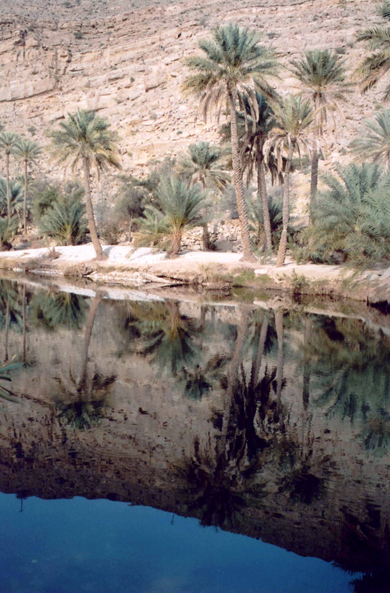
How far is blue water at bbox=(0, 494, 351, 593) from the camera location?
381cm

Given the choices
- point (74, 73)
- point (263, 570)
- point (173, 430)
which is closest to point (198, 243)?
point (173, 430)

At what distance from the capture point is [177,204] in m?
27.5

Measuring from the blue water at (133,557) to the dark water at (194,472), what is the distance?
0.05 ft

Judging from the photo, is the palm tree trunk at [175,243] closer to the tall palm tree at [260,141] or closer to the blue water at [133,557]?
the tall palm tree at [260,141]

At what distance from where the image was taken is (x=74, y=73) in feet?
233

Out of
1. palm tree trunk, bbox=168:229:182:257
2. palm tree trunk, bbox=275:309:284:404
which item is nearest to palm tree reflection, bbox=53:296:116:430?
palm tree trunk, bbox=275:309:284:404

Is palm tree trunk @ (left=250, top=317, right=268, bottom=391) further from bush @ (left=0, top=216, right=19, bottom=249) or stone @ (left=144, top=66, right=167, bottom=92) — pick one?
stone @ (left=144, top=66, right=167, bottom=92)

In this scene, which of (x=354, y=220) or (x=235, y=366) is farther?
(x=354, y=220)

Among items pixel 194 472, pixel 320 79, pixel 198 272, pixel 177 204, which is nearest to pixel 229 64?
pixel 320 79

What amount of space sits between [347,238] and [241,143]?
33.5ft

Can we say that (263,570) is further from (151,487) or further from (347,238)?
(347,238)

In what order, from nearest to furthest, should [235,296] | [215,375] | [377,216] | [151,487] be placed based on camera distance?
[151,487]
[215,375]
[377,216]
[235,296]

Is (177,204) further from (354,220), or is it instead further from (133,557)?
(133,557)

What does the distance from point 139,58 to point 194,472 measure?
228 ft
